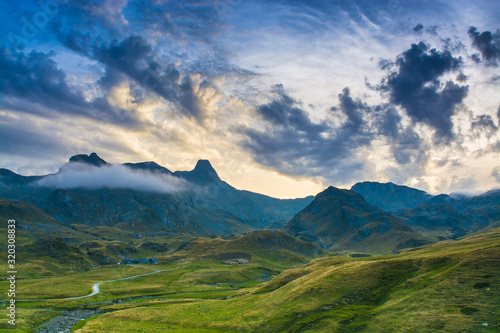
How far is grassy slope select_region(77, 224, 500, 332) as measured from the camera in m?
57.2

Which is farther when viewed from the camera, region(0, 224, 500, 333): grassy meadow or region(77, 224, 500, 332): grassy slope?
region(0, 224, 500, 333): grassy meadow

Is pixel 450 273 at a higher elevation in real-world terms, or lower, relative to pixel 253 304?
higher

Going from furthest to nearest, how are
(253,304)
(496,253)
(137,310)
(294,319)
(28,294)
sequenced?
(28,294)
(137,310)
(253,304)
(496,253)
(294,319)

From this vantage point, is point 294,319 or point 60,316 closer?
point 294,319

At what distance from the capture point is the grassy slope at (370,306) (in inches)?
2254

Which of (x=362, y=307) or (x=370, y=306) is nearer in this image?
(x=362, y=307)

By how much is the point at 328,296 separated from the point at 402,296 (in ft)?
57.5

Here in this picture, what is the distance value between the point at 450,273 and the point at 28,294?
15947 cm

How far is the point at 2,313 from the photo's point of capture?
88.1 m

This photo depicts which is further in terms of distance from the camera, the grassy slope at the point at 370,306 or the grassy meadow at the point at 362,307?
the grassy meadow at the point at 362,307

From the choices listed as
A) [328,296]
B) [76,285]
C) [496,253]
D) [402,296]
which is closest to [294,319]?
[328,296]

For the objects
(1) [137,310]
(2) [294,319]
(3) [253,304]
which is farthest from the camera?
(1) [137,310]

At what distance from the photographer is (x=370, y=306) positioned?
70.0m

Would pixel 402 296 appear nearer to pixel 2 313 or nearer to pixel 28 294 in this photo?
pixel 2 313
